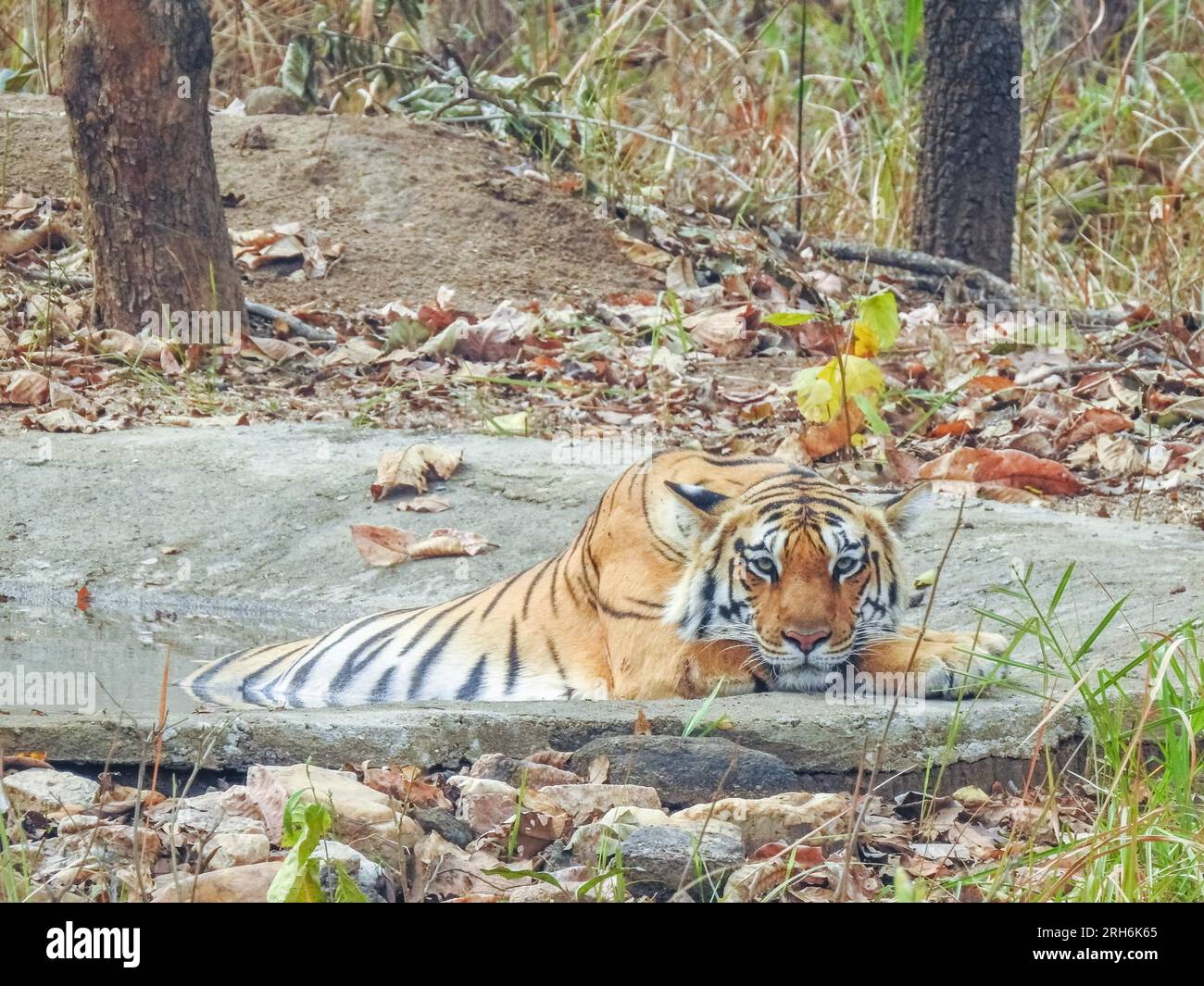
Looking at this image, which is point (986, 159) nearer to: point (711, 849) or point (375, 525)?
point (375, 525)

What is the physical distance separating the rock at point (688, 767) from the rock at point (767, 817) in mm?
133

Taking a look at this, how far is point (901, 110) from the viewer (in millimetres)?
10516

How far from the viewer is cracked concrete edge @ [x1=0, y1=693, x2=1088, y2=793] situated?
10.2 ft

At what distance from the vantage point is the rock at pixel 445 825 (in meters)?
2.83

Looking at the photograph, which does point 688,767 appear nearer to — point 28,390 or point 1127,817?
point 1127,817

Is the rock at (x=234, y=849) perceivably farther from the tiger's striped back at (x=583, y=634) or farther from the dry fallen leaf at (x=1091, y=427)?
the dry fallen leaf at (x=1091, y=427)

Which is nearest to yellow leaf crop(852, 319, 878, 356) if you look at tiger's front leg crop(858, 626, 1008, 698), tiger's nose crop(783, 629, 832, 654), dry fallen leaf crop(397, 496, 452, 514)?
dry fallen leaf crop(397, 496, 452, 514)

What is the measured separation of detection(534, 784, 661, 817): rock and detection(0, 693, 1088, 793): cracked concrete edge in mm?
290

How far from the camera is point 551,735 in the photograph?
3.33 meters

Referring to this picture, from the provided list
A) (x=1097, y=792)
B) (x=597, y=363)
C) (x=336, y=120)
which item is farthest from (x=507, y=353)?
(x=1097, y=792)

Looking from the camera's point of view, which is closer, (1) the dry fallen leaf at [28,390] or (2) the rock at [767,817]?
(2) the rock at [767,817]

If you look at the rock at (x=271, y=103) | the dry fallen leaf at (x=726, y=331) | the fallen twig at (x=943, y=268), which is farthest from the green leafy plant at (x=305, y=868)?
the rock at (x=271, y=103)

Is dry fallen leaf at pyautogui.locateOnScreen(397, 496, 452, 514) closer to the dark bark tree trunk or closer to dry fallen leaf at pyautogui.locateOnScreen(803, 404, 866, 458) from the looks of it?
dry fallen leaf at pyautogui.locateOnScreen(803, 404, 866, 458)

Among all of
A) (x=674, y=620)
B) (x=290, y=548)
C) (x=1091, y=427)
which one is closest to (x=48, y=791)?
(x=674, y=620)
